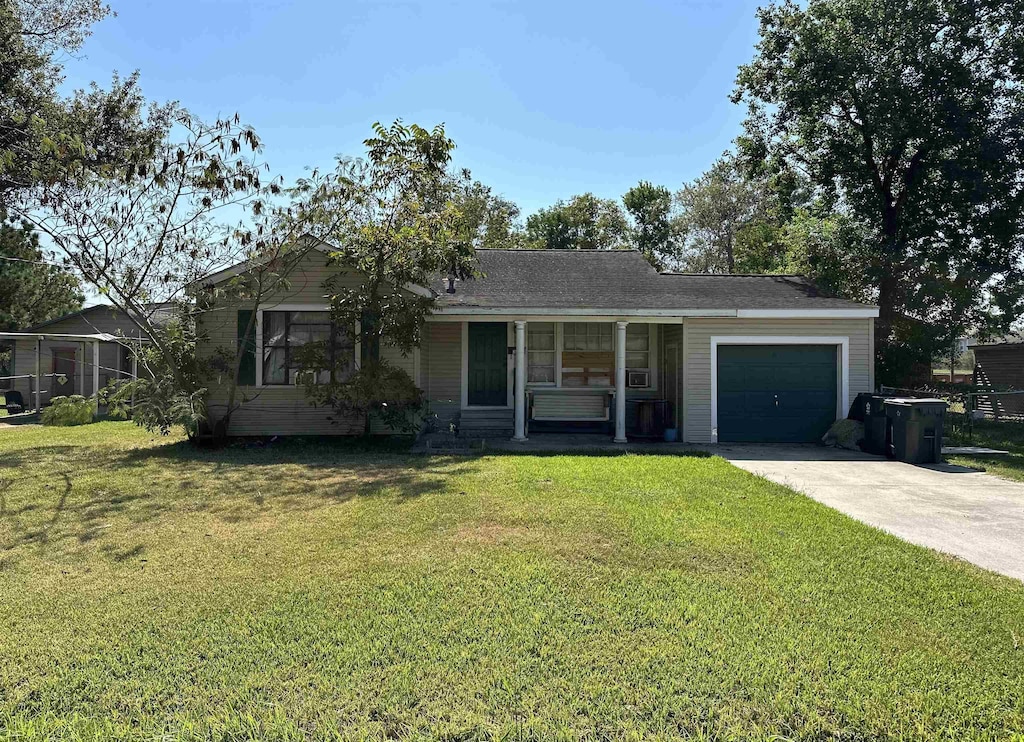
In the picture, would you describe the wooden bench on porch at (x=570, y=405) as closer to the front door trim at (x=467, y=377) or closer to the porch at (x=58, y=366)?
the front door trim at (x=467, y=377)

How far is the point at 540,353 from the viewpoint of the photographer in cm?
1219

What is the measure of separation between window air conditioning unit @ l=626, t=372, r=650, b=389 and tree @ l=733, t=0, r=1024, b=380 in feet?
25.7

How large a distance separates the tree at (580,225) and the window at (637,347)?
20.5 m

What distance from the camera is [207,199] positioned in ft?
31.5

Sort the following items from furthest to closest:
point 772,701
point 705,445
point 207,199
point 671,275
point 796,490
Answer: point 671,275 → point 705,445 → point 207,199 → point 796,490 → point 772,701

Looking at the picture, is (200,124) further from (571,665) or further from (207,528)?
(571,665)

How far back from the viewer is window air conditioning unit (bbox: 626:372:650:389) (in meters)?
12.2

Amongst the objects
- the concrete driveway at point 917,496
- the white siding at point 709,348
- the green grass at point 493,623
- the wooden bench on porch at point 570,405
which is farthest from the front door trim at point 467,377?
the green grass at point 493,623

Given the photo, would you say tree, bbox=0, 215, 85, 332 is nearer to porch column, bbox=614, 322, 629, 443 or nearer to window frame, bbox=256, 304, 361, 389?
window frame, bbox=256, 304, 361, 389

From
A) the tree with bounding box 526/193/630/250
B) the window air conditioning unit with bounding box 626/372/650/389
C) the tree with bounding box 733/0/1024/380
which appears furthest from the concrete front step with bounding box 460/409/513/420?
the tree with bounding box 526/193/630/250

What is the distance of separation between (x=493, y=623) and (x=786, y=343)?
366 inches

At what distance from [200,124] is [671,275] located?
9.67 meters

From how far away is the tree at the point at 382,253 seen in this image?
975 centimetres

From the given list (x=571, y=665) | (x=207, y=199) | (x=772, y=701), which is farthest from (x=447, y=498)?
(x=207, y=199)
